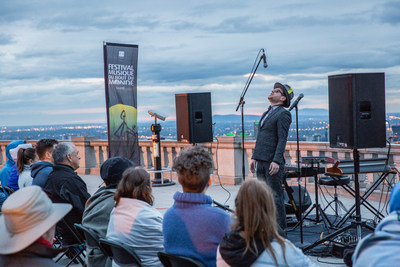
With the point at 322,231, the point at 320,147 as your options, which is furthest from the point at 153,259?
the point at 320,147

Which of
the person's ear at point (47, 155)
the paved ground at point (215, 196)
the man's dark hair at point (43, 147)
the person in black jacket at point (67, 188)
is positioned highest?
the man's dark hair at point (43, 147)

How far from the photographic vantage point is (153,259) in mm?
3867

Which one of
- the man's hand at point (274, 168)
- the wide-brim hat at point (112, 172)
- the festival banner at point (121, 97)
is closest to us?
the wide-brim hat at point (112, 172)

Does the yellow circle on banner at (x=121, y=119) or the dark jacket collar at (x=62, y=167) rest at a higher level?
the yellow circle on banner at (x=121, y=119)

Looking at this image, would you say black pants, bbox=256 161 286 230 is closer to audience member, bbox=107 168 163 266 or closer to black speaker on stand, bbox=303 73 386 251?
black speaker on stand, bbox=303 73 386 251

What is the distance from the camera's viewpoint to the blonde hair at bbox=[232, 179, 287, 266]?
9.02 feet

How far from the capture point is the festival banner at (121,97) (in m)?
10.7

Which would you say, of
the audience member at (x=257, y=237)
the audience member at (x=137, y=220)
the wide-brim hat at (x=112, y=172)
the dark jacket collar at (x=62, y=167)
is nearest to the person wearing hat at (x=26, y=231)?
the audience member at (x=257, y=237)

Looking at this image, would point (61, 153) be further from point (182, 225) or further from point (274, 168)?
point (182, 225)

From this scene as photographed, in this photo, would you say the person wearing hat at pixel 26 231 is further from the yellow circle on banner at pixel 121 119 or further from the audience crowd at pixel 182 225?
the yellow circle on banner at pixel 121 119

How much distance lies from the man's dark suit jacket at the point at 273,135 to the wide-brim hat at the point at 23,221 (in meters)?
4.10

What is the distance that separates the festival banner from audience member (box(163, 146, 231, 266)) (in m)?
7.48

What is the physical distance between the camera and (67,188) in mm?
5254

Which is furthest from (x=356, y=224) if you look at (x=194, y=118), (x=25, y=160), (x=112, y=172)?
(x=194, y=118)
